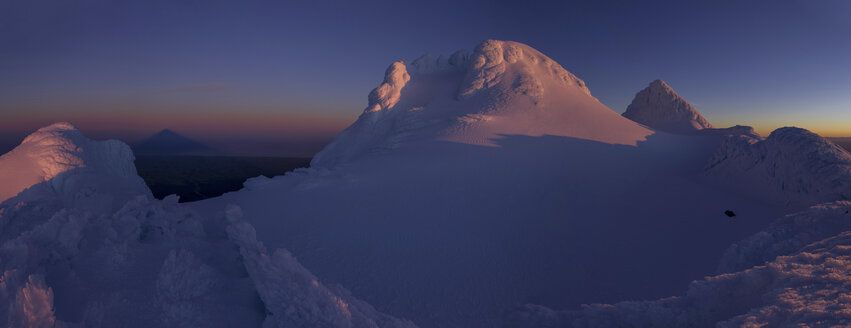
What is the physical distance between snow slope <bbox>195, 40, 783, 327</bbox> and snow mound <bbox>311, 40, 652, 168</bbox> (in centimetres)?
22

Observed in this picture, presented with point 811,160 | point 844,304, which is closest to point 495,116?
point 811,160

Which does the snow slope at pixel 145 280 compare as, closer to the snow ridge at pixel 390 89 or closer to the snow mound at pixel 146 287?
the snow mound at pixel 146 287

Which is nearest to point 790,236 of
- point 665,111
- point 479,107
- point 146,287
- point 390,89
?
point 146,287

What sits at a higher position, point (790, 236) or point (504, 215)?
point (790, 236)

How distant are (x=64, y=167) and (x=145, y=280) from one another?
12206 mm

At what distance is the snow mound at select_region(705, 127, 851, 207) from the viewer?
912cm

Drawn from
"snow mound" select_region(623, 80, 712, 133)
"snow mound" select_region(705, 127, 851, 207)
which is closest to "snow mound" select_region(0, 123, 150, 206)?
"snow mound" select_region(705, 127, 851, 207)

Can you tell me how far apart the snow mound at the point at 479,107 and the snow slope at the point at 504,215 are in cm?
22

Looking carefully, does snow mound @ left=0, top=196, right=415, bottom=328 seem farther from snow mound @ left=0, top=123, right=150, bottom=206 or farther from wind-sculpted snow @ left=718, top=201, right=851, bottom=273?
snow mound @ left=0, top=123, right=150, bottom=206

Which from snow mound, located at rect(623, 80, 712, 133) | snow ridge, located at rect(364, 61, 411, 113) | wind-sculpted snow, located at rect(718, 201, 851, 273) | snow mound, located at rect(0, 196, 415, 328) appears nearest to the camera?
snow mound, located at rect(0, 196, 415, 328)

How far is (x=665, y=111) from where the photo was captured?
107 feet

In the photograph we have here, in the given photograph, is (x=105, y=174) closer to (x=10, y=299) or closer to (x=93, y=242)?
(x=93, y=242)

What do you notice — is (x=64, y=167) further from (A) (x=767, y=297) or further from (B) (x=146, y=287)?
(A) (x=767, y=297)

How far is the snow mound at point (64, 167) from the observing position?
10.5m
